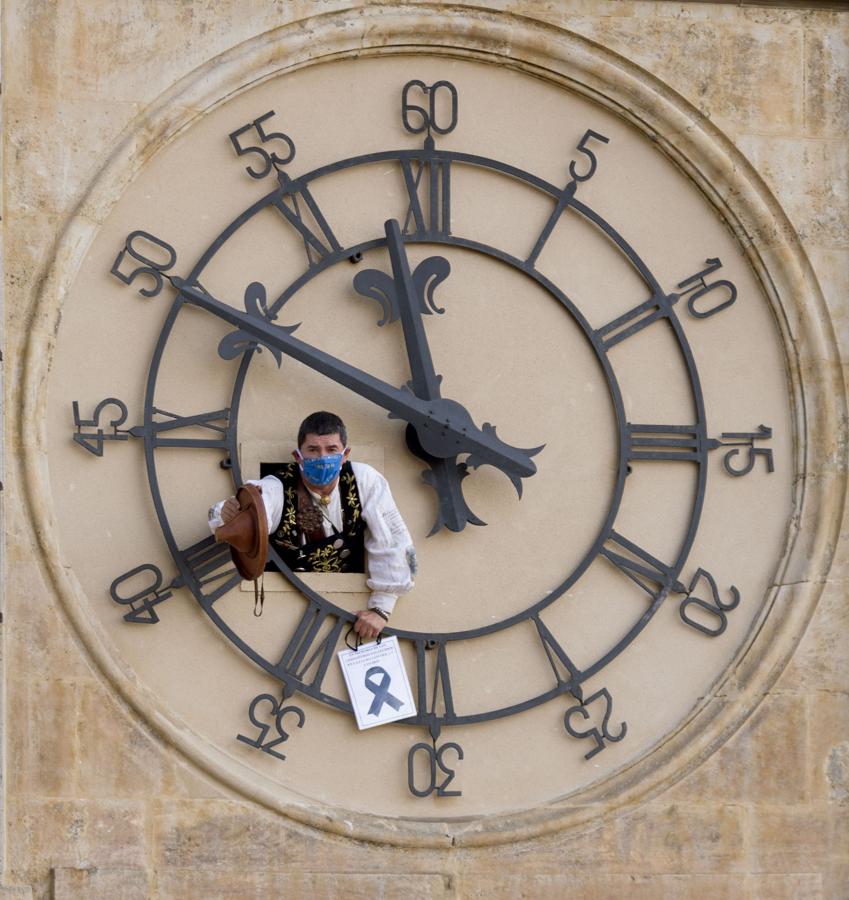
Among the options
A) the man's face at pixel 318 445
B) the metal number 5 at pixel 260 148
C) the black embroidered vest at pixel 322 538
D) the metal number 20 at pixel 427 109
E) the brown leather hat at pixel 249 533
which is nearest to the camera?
the brown leather hat at pixel 249 533

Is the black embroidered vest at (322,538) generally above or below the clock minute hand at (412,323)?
below

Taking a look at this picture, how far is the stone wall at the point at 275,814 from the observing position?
6922 mm

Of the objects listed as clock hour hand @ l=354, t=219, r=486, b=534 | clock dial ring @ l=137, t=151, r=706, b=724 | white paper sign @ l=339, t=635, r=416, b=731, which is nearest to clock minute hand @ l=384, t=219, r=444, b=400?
clock hour hand @ l=354, t=219, r=486, b=534

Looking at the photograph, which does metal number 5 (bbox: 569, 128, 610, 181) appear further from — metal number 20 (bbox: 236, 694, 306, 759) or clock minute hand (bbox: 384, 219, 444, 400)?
metal number 20 (bbox: 236, 694, 306, 759)

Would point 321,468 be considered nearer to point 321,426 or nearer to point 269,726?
point 321,426

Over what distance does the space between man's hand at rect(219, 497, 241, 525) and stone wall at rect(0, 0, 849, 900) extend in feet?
1.74

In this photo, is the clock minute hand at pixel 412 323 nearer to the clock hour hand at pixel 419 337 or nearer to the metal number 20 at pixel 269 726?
the clock hour hand at pixel 419 337

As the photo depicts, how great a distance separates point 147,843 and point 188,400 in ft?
4.22

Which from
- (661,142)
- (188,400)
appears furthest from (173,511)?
(661,142)

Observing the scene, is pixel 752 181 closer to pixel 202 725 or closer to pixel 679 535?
pixel 679 535

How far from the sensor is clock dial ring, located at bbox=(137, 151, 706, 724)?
7.14 metres

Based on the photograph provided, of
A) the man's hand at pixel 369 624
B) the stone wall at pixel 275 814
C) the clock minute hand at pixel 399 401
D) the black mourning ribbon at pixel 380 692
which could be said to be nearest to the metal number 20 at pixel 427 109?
the stone wall at pixel 275 814

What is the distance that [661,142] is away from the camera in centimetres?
758

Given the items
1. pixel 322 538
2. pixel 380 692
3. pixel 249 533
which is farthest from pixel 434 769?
pixel 249 533
